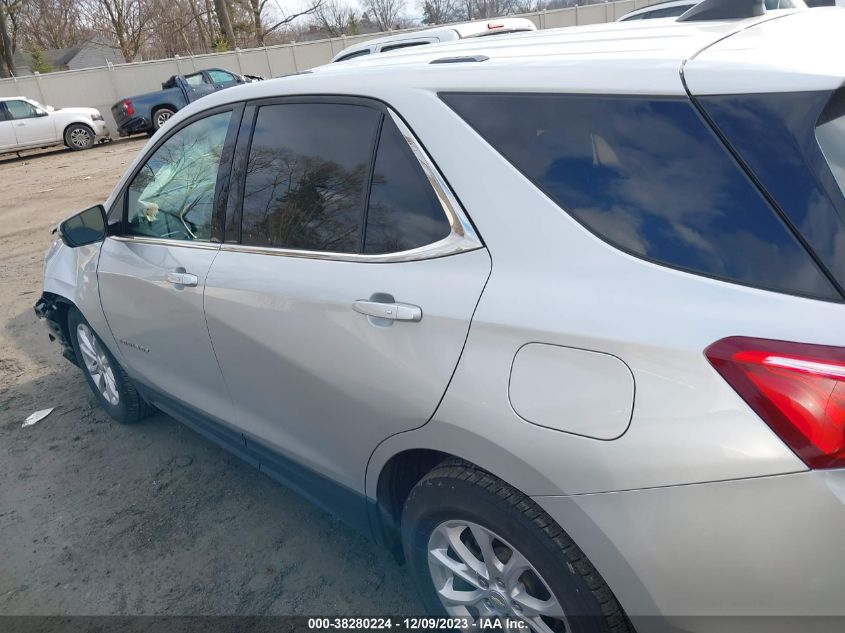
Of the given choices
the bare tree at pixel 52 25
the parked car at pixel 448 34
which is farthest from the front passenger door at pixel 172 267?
the bare tree at pixel 52 25

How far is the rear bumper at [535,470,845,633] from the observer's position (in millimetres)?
1271

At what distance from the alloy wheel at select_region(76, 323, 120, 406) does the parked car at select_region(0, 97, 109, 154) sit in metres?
17.0

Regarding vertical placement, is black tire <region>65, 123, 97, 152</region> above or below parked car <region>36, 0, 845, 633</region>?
above

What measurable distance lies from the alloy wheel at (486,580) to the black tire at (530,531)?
4 cm

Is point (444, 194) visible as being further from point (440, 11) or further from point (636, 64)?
point (440, 11)

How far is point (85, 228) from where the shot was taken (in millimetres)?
3240

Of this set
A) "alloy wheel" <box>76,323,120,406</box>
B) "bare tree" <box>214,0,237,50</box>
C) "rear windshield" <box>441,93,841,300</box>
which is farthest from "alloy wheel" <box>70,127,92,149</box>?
"rear windshield" <box>441,93,841,300</box>

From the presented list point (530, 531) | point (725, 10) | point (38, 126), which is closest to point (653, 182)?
point (530, 531)

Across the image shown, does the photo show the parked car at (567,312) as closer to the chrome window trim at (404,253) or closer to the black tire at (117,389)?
the chrome window trim at (404,253)

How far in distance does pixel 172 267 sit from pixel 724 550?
2.32 m

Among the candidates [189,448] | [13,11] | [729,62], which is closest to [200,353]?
[189,448]

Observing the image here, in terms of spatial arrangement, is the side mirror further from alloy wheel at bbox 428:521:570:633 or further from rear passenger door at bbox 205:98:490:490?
alloy wheel at bbox 428:521:570:633

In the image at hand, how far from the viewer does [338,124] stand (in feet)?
7.34

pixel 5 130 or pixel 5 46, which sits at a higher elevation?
pixel 5 46
